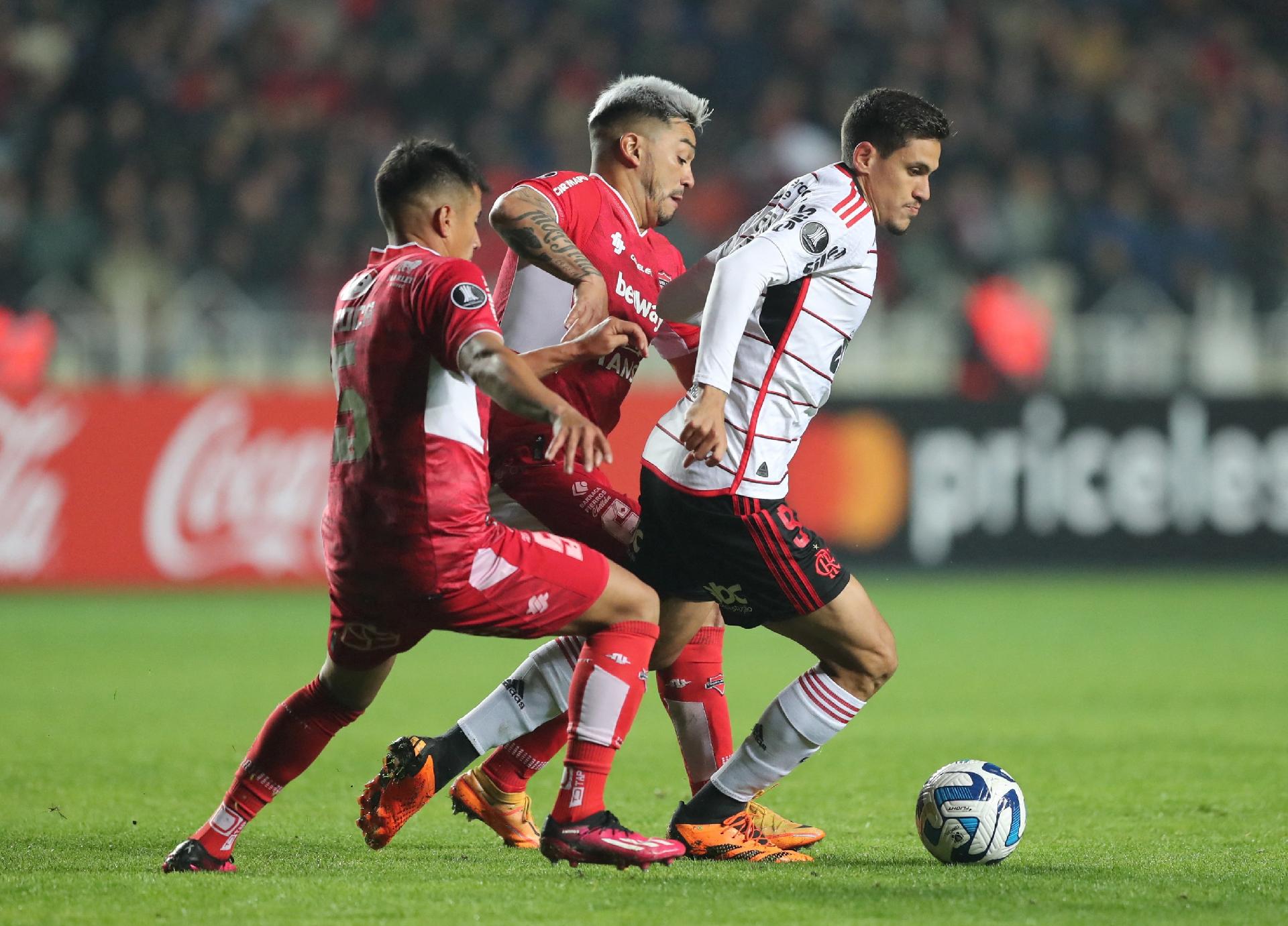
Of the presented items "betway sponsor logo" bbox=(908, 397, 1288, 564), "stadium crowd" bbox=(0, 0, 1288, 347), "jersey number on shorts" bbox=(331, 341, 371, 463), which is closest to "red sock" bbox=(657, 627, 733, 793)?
"jersey number on shorts" bbox=(331, 341, 371, 463)

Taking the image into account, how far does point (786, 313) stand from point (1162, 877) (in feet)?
5.86

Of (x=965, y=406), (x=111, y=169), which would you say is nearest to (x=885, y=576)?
(x=965, y=406)

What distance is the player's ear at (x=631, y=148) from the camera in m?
5.13

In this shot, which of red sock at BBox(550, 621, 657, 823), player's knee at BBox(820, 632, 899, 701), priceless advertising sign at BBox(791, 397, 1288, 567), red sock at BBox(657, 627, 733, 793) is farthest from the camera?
priceless advertising sign at BBox(791, 397, 1288, 567)

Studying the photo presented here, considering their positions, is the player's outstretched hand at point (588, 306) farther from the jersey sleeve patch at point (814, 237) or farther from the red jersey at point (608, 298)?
the jersey sleeve patch at point (814, 237)

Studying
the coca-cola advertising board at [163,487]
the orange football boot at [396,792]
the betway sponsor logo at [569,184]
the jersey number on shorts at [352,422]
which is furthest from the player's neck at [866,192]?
the coca-cola advertising board at [163,487]

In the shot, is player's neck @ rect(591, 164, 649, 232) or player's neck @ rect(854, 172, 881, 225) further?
player's neck @ rect(591, 164, 649, 232)

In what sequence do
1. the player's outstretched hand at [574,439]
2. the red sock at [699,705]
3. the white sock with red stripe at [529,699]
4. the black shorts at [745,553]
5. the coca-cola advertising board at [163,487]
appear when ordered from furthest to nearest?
the coca-cola advertising board at [163,487]
the red sock at [699,705]
the white sock with red stripe at [529,699]
the black shorts at [745,553]
the player's outstretched hand at [574,439]

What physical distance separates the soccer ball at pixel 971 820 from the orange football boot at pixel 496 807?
3.93 feet

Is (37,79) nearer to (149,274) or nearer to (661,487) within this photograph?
(149,274)

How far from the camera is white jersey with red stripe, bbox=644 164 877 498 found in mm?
4520

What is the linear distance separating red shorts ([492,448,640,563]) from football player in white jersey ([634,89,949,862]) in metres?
0.13

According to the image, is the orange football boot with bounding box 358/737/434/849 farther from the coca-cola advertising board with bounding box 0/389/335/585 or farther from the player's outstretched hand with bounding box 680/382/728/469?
the coca-cola advertising board with bounding box 0/389/335/585

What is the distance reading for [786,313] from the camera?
4594mm
